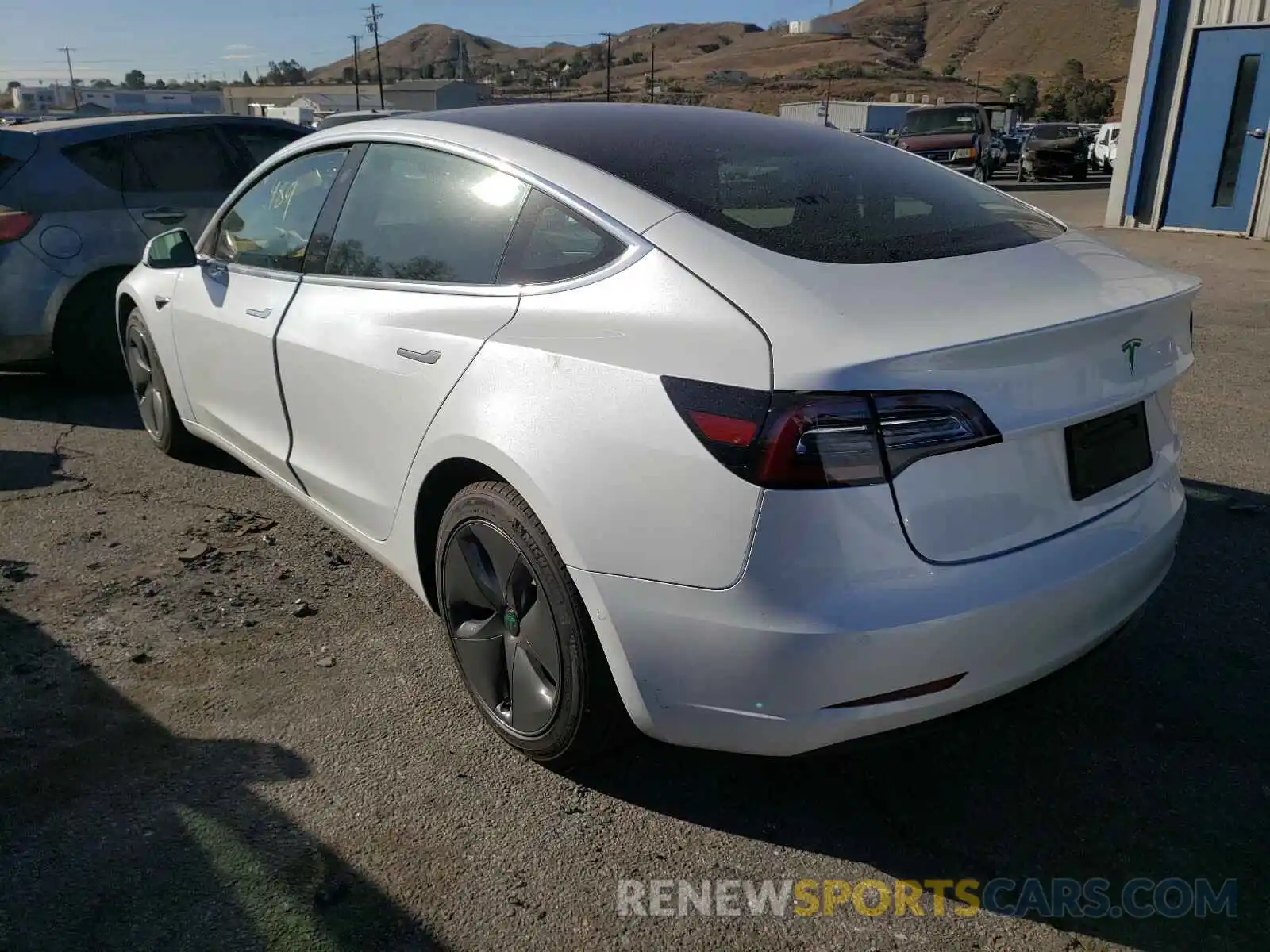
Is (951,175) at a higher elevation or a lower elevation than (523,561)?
higher

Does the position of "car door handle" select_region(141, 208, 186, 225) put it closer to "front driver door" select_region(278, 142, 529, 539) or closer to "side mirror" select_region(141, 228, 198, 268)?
"side mirror" select_region(141, 228, 198, 268)

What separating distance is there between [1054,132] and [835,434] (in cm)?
3220

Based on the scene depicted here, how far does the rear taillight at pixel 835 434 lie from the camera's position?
193 centimetres

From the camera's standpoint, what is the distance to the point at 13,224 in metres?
5.76

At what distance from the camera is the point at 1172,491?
8.42 ft

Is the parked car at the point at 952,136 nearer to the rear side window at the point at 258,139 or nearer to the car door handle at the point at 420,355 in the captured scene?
the rear side window at the point at 258,139

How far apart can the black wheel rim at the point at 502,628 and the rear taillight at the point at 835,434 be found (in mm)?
701

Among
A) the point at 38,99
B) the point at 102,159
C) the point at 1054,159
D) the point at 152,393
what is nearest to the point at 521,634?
the point at 152,393

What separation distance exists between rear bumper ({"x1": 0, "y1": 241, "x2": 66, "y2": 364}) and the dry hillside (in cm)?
7813

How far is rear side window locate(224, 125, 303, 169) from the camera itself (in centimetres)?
689

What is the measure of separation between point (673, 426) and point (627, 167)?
2.95 ft

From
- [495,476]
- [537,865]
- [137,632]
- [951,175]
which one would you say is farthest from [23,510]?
[951,175]

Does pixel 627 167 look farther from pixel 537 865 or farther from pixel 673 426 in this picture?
pixel 537 865

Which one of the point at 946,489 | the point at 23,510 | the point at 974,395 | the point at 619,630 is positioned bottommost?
the point at 23,510
